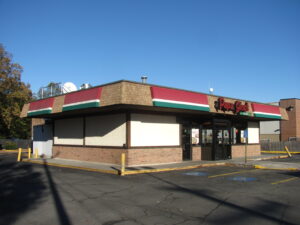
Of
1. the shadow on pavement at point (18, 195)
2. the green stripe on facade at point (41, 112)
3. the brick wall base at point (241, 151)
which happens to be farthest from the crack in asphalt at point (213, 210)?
the brick wall base at point (241, 151)

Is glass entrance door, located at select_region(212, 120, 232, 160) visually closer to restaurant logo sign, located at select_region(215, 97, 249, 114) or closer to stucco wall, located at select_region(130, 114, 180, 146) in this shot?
restaurant logo sign, located at select_region(215, 97, 249, 114)

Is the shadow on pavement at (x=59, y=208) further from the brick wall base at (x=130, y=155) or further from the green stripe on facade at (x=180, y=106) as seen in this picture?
the green stripe on facade at (x=180, y=106)

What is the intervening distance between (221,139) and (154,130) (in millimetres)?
6389

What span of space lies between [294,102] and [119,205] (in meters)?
45.2

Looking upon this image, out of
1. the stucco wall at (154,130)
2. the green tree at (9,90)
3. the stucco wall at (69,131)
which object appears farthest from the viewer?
the green tree at (9,90)

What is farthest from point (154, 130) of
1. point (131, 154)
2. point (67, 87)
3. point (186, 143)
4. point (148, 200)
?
point (148, 200)

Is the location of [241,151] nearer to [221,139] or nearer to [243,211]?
[221,139]

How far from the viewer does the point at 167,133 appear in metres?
19.7

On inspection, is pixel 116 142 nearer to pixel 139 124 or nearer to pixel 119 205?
pixel 139 124

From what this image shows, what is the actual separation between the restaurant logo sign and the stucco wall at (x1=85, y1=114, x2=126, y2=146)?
22.4 feet

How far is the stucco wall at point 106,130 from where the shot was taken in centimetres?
1797

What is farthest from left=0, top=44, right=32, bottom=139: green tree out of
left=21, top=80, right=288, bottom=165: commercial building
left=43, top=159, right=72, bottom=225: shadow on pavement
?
left=43, top=159, right=72, bottom=225: shadow on pavement

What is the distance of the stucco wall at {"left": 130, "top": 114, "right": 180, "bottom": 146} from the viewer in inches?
705

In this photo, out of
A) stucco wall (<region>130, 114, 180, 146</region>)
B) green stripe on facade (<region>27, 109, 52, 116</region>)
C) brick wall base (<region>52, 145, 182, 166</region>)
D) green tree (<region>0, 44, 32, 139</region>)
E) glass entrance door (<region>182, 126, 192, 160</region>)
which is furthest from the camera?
green tree (<region>0, 44, 32, 139</region>)
